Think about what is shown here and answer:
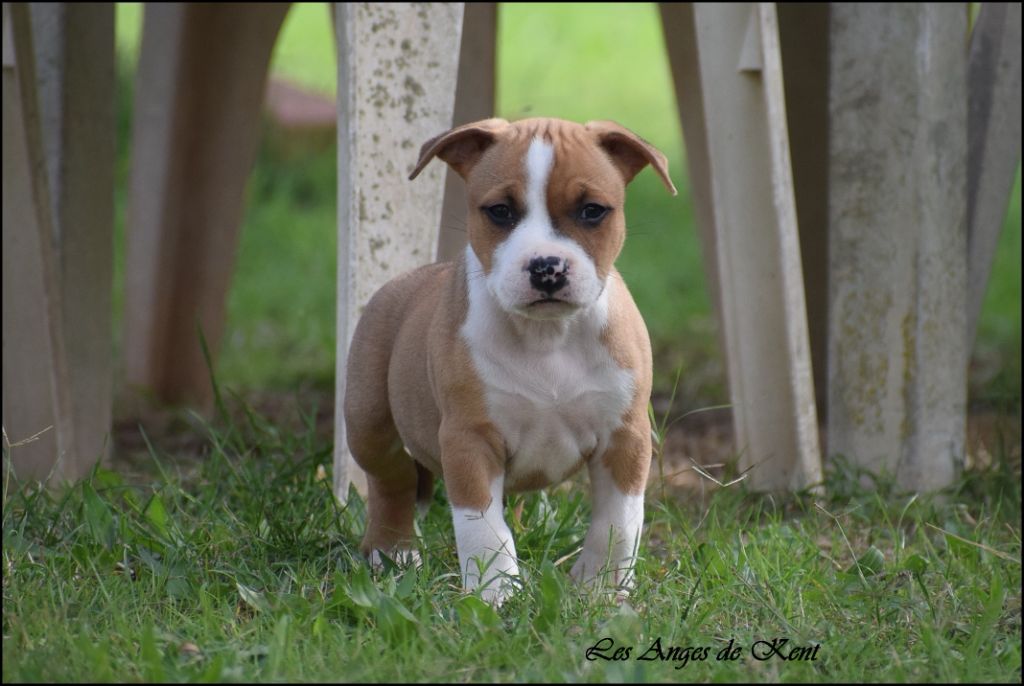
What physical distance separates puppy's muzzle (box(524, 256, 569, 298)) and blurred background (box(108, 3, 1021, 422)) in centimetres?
66

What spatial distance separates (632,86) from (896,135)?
13191 millimetres

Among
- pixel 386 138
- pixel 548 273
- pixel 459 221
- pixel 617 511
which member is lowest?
pixel 617 511

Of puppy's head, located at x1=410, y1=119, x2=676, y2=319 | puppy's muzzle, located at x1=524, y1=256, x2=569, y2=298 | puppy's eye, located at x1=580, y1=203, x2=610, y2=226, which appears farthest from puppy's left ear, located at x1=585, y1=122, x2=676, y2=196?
puppy's muzzle, located at x1=524, y1=256, x2=569, y2=298

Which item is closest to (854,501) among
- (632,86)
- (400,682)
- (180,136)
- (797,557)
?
(797,557)

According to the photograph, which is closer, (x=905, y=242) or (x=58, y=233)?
(x=905, y=242)

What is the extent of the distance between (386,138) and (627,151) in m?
1.37

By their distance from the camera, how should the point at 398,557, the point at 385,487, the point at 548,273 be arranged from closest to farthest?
the point at 548,273 → the point at 398,557 → the point at 385,487

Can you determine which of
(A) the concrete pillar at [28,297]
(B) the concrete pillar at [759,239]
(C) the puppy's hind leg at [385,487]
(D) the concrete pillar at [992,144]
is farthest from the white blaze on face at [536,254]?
(D) the concrete pillar at [992,144]

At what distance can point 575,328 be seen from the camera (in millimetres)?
3650

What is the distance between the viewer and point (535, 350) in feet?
11.9

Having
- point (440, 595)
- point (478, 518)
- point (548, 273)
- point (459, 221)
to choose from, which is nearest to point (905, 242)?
point (459, 221)

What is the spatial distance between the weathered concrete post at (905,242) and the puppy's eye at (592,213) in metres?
A: 2.22

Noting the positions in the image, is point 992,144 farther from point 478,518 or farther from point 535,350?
point 478,518

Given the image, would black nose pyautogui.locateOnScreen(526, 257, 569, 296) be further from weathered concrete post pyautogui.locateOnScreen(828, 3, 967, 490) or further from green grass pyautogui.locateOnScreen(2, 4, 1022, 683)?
weathered concrete post pyautogui.locateOnScreen(828, 3, 967, 490)
